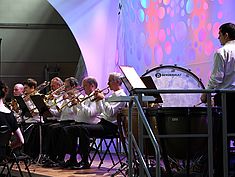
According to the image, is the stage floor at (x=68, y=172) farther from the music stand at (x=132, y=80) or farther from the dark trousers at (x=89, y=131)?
the music stand at (x=132, y=80)

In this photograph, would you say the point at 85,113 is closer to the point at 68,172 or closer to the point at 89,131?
the point at 89,131

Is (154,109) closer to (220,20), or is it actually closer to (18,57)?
(220,20)

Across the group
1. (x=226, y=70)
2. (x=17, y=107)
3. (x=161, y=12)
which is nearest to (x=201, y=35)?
(x=161, y=12)

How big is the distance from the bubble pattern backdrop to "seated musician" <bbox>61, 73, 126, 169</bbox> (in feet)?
4.39

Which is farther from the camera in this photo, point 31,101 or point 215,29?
point 31,101

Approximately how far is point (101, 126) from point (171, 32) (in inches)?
80.5

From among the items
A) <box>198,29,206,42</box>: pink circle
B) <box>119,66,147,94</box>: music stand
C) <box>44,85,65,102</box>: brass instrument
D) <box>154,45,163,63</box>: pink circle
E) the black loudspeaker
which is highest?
<box>198,29,206,42</box>: pink circle

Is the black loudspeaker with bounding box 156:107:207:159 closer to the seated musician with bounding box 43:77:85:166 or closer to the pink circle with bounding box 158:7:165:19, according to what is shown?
the seated musician with bounding box 43:77:85:166

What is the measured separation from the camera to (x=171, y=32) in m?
7.83

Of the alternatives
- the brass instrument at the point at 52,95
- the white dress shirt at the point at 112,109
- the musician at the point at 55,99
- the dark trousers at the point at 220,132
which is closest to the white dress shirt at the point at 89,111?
the white dress shirt at the point at 112,109

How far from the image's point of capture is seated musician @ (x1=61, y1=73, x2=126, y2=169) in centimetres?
647

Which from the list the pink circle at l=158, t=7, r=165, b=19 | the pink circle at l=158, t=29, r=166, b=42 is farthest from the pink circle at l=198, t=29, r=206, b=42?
the pink circle at l=158, t=7, r=165, b=19

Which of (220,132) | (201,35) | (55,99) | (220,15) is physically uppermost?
(220,15)

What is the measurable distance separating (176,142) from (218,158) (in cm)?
39
